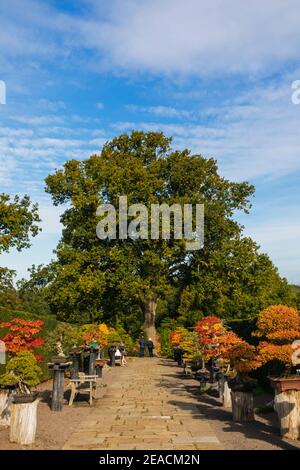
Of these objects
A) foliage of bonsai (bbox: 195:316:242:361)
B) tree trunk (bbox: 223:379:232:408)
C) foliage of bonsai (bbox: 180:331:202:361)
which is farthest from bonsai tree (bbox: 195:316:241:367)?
foliage of bonsai (bbox: 180:331:202:361)

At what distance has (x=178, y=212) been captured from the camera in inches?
1156

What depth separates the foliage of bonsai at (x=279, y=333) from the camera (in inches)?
328

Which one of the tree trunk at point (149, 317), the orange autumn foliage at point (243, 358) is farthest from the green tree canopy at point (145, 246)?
the orange autumn foliage at point (243, 358)

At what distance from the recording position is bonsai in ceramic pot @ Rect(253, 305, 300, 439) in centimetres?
Answer: 775

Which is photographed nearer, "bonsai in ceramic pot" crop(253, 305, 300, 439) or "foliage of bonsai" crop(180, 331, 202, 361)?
"bonsai in ceramic pot" crop(253, 305, 300, 439)

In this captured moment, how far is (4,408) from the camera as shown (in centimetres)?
884

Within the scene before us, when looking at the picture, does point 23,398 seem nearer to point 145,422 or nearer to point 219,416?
point 145,422

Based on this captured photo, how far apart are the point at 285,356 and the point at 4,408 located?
5146 mm

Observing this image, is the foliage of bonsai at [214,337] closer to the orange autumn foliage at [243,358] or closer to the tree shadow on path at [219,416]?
the tree shadow on path at [219,416]

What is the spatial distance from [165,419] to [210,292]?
2116 cm

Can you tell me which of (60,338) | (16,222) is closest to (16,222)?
(16,222)

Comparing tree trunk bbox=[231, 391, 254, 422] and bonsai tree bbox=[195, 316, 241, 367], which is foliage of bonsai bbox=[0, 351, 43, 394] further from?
bonsai tree bbox=[195, 316, 241, 367]

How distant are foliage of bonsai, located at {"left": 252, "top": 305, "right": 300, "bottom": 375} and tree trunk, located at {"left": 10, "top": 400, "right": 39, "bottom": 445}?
4.06 metres
